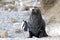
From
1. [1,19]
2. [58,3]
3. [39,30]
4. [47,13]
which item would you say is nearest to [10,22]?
[1,19]

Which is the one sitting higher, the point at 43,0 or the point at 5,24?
the point at 43,0

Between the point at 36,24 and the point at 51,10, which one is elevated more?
the point at 51,10

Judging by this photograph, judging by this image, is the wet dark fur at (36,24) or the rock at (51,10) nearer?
the wet dark fur at (36,24)

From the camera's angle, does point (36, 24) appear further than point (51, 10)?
No

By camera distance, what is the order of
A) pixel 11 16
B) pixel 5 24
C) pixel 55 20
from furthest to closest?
1. pixel 11 16
2. pixel 55 20
3. pixel 5 24

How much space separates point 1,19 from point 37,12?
1832 millimetres

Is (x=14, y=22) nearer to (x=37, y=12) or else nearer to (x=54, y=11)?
(x=54, y=11)

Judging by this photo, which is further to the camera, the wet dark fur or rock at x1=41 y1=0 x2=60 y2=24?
rock at x1=41 y1=0 x2=60 y2=24

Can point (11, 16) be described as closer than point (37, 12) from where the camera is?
No

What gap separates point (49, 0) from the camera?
325 centimetres

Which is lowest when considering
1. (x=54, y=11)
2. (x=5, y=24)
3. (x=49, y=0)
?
(x=5, y=24)

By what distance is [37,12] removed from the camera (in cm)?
152

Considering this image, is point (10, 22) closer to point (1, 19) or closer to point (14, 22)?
point (14, 22)

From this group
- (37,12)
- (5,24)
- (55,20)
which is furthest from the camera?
(55,20)
